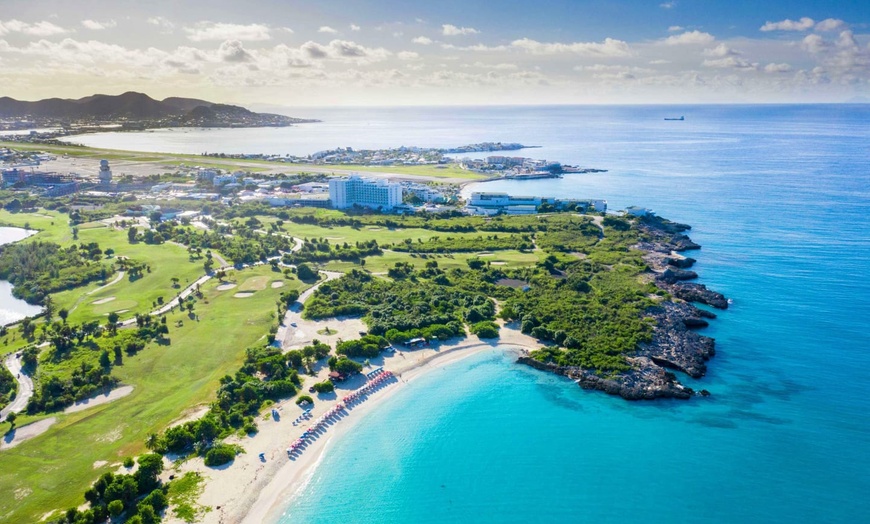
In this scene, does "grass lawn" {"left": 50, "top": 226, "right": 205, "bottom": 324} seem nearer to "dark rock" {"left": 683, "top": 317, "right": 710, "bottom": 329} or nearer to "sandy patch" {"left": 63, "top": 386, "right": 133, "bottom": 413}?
"sandy patch" {"left": 63, "top": 386, "right": 133, "bottom": 413}

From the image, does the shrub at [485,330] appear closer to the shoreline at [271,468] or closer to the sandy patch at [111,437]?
the shoreline at [271,468]

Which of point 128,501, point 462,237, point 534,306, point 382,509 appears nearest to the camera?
point 128,501

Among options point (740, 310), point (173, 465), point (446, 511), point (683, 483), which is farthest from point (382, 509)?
point (740, 310)

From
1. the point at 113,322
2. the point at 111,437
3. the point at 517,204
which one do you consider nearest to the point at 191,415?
the point at 111,437

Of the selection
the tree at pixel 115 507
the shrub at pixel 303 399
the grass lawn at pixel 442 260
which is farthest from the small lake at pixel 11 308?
the tree at pixel 115 507

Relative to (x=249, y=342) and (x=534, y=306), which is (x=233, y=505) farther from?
(x=534, y=306)

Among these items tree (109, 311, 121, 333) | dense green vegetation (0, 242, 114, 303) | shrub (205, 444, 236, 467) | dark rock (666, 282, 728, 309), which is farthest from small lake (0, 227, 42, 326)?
dark rock (666, 282, 728, 309)

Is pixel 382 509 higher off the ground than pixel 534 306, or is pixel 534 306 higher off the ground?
pixel 534 306
